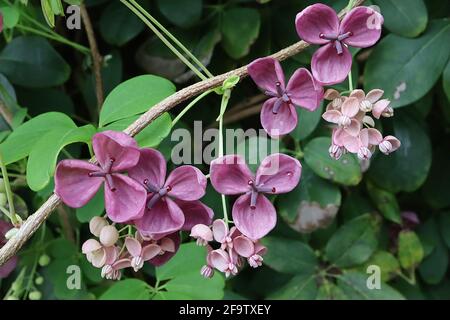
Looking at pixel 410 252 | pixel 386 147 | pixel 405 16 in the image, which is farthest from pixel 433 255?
pixel 386 147

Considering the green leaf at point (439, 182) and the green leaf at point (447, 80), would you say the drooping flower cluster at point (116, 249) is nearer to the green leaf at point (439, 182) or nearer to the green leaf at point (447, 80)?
the green leaf at point (447, 80)

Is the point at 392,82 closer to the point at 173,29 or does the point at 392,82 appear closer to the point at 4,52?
the point at 173,29

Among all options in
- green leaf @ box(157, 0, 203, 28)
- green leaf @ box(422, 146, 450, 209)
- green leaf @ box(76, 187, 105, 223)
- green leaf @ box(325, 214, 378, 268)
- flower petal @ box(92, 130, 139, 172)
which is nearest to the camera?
flower petal @ box(92, 130, 139, 172)

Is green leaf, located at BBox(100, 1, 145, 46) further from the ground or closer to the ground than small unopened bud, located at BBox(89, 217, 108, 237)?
closer to the ground

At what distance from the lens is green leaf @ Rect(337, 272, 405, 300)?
977 mm

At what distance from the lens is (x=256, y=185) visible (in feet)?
1.88

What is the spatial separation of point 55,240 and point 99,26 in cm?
35

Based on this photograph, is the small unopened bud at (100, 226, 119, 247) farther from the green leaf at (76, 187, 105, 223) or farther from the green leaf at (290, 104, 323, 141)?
the green leaf at (290, 104, 323, 141)

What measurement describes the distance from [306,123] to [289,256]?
237 millimetres

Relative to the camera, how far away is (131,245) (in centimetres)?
58

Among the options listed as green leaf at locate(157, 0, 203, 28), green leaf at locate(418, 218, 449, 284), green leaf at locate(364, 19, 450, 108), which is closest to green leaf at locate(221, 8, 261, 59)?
green leaf at locate(157, 0, 203, 28)

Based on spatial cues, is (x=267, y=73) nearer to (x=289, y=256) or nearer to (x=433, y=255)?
(x=289, y=256)

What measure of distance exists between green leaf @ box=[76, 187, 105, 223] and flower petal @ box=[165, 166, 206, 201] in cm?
25

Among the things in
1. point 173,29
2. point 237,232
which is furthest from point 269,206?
point 173,29
